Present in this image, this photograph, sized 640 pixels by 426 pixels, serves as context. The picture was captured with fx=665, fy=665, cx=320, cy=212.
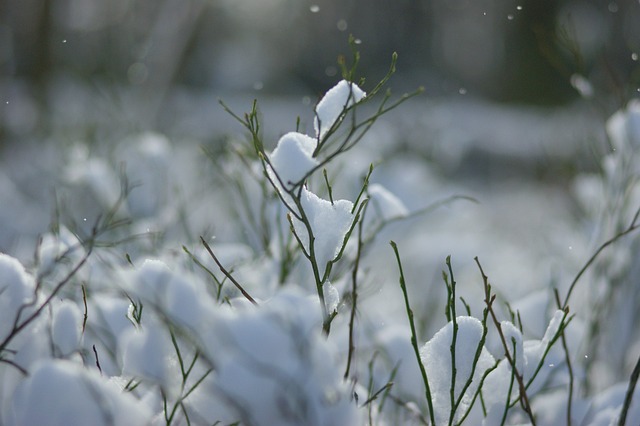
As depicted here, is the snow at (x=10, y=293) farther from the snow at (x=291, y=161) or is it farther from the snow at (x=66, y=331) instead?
the snow at (x=291, y=161)

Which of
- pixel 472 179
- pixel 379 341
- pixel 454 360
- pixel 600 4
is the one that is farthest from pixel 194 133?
pixel 600 4

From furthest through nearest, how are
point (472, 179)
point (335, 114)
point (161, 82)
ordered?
1. point (472, 179)
2. point (161, 82)
3. point (335, 114)

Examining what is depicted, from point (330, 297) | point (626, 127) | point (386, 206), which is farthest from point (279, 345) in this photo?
point (626, 127)

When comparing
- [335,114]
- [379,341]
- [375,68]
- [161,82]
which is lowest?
[379,341]

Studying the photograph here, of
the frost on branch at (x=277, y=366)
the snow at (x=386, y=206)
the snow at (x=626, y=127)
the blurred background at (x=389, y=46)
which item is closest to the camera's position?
the frost on branch at (x=277, y=366)

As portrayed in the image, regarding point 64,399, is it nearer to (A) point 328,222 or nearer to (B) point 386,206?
(A) point 328,222

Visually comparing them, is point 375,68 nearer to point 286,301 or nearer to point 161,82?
point 161,82

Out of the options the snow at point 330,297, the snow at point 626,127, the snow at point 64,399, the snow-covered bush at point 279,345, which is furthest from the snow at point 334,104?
the snow at point 626,127
